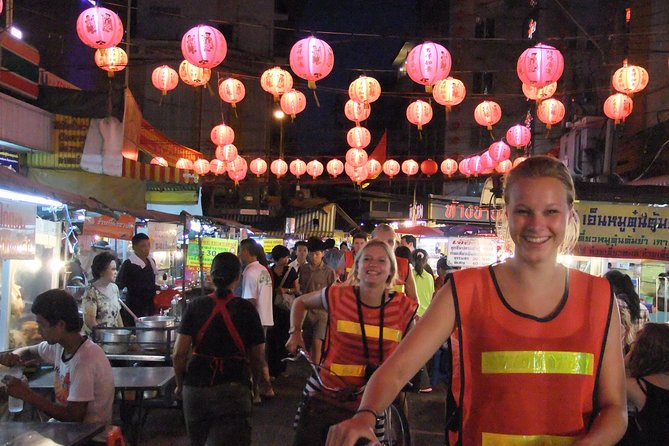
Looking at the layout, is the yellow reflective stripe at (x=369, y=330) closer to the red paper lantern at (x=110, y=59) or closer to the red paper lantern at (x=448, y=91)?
the red paper lantern at (x=110, y=59)

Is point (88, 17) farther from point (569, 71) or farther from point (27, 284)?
point (569, 71)

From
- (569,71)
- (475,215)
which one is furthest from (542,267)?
(475,215)

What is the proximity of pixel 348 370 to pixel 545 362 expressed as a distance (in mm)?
2019

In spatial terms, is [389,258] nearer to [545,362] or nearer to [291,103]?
[545,362]

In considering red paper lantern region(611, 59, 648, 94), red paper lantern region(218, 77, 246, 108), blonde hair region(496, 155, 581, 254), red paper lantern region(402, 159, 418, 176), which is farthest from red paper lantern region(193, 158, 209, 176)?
blonde hair region(496, 155, 581, 254)

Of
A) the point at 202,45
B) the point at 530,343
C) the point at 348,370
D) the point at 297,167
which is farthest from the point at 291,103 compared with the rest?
the point at 530,343

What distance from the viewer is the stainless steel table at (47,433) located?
10.5 ft

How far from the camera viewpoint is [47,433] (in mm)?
3346

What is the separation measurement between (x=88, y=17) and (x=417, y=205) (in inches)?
742

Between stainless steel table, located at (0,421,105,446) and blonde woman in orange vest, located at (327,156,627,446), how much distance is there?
2.24 meters

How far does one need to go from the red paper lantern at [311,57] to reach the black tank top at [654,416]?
8499 millimetres

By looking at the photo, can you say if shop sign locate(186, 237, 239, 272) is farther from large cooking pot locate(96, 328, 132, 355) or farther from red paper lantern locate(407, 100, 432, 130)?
red paper lantern locate(407, 100, 432, 130)

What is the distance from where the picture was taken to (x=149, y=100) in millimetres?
28844

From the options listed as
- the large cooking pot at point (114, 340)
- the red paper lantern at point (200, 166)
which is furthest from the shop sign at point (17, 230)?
the red paper lantern at point (200, 166)
